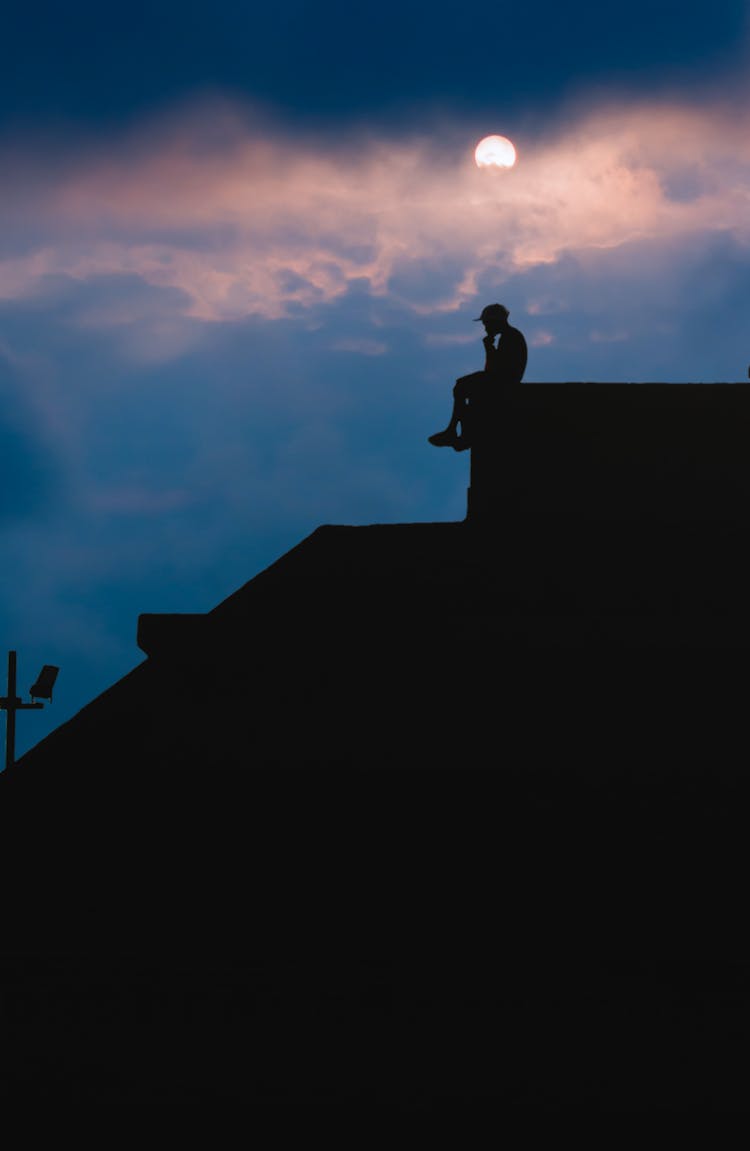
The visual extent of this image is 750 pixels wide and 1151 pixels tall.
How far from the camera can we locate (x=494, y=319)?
1245cm

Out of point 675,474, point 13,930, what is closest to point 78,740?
point 13,930

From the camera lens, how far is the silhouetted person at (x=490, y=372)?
12320 millimetres

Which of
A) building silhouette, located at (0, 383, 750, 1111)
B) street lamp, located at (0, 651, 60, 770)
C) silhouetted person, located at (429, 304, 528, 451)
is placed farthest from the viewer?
street lamp, located at (0, 651, 60, 770)

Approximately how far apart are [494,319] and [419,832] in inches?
221

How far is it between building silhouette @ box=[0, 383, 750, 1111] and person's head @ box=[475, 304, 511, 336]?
7.83 feet

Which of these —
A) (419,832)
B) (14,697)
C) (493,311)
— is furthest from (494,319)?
(14,697)

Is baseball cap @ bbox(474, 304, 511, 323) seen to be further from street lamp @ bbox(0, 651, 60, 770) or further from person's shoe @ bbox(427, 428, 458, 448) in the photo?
street lamp @ bbox(0, 651, 60, 770)

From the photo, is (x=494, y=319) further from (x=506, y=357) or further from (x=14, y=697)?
(x=14, y=697)

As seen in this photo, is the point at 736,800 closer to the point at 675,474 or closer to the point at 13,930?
the point at 675,474

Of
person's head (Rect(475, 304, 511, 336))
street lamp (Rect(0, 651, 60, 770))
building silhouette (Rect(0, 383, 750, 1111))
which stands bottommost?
building silhouette (Rect(0, 383, 750, 1111))

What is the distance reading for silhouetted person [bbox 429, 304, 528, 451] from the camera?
40.4ft

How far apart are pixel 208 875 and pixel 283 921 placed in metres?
0.73

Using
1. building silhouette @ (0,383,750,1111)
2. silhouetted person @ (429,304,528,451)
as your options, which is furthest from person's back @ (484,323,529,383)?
building silhouette @ (0,383,750,1111)

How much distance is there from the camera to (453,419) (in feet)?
41.1
